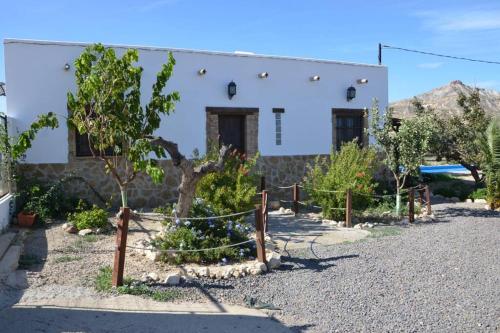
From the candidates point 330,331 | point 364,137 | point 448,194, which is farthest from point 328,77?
point 330,331

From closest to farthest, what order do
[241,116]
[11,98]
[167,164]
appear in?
[11,98] → [167,164] → [241,116]

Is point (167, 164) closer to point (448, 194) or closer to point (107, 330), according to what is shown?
point (107, 330)

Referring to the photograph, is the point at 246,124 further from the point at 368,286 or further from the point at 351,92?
the point at 368,286

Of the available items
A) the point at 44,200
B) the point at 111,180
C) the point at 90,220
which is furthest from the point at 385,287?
the point at 111,180

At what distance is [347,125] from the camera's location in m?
15.7

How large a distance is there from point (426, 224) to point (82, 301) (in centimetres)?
795

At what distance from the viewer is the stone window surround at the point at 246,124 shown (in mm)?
13438

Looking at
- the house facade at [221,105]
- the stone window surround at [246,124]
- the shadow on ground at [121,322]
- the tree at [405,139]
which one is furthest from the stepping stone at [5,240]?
the tree at [405,139]

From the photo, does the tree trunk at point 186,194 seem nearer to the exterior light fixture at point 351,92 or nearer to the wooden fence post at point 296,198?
the wooden fence post at point 296,198

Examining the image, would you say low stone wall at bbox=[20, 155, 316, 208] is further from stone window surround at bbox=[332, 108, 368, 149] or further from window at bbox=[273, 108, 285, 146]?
stone window surround at bbox=[332, 108, 368, 149]

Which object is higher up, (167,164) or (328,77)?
(328,77)

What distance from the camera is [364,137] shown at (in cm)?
1581

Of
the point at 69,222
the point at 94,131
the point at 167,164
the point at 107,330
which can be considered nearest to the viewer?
the point at 107,330

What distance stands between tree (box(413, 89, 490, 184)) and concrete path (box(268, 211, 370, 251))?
22.6 ft
